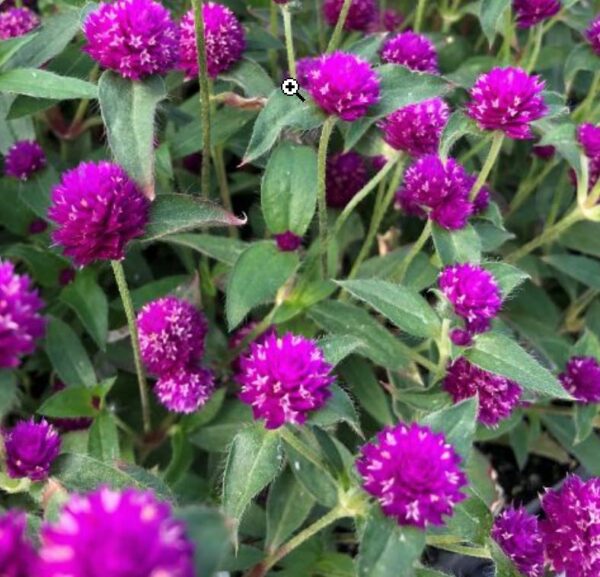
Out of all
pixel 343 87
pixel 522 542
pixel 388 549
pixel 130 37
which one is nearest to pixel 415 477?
pixel 388 549

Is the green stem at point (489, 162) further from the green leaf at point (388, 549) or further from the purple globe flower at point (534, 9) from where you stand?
the green leaf at point (388, 549)

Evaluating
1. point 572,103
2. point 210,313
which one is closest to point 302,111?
point 210,313

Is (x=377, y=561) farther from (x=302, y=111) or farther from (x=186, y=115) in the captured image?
(x=186, y=115)

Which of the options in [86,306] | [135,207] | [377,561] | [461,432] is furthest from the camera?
[86,306]

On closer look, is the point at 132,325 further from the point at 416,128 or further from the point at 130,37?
the point at 416,128

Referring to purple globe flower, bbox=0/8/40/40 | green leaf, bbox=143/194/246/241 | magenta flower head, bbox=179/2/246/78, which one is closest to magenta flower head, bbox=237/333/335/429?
green leaf, bbox=143/194/246/241
